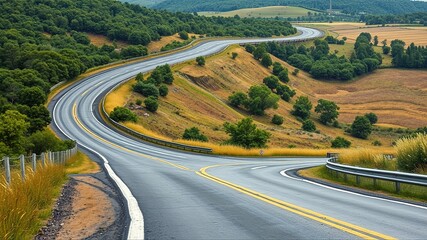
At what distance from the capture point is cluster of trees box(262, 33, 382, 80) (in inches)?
4658

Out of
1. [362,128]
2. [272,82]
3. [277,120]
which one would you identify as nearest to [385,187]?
[277,120]

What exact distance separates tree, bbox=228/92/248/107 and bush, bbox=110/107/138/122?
26.0 metres

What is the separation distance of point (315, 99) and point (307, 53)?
39543 millimetres

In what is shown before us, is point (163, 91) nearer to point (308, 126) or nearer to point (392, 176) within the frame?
point (308, 126)

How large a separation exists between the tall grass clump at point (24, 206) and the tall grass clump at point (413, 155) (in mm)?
11744

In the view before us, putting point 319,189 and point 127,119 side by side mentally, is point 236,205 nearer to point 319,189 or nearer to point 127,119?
point 319,189

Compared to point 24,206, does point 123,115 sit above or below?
below

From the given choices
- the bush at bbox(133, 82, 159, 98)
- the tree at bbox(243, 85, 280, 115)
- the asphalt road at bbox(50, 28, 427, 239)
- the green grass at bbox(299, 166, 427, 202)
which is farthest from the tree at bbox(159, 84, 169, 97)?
the asphalt road at bbox(50, 28, 427, 239)

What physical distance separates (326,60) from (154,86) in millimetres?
73535

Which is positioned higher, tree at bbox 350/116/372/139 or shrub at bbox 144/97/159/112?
shrub at bbox 144/97/159/112

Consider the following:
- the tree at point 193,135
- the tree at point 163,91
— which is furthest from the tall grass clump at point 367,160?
the tree at point 163,91

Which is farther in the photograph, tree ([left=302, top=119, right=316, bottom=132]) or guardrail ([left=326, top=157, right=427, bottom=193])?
tree ([left=302, top=119, right=316, bottom=132])

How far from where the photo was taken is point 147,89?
219 ft

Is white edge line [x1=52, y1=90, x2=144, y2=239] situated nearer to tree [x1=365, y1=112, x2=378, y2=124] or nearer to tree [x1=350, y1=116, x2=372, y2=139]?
tree [x1=350, y1=116, x2=372, y2=139]
